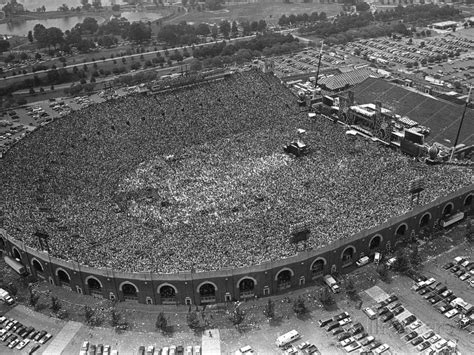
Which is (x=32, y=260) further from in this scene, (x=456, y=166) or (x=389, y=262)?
(x=456, y=166)

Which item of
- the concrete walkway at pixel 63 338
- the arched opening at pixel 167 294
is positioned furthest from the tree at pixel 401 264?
the concrete walkway at pixel 63 338

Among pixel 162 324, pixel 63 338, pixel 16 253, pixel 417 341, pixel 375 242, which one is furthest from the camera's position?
pixel 16 253

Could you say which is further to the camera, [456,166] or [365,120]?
[365,120]

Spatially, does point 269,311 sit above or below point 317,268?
below

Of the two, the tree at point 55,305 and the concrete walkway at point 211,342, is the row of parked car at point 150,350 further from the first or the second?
the tree at point 55,305

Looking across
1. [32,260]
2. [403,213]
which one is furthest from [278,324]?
[32,260]

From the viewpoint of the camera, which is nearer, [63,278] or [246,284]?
[246,284]

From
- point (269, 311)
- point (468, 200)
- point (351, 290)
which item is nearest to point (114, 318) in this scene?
point (269, 311)

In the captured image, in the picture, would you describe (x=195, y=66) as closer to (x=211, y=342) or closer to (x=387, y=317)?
(x=211, y=342)
